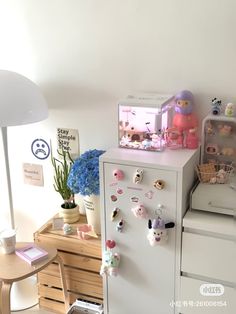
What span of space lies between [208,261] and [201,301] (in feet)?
0.69

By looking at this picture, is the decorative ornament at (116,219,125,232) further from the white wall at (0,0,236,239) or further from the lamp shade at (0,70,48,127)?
the lamp shade at (0,70,48,127)

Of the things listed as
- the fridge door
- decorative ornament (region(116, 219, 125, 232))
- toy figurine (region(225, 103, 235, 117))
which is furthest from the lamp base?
toy figurine (region(225, 103, 235, 117))

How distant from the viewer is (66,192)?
2453 millimetres

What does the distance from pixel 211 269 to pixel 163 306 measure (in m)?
0.34

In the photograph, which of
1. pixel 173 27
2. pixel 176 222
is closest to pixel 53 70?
pixel 173 27

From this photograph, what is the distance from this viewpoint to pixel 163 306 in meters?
2.06

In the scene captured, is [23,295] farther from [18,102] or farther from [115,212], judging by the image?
[18,102]

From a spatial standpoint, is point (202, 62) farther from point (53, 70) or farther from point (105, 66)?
point (53, 70)

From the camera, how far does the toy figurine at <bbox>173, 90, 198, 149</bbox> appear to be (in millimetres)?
2061

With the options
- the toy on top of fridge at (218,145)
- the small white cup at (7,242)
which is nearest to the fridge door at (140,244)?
the toy on top of fridge at (218,145)

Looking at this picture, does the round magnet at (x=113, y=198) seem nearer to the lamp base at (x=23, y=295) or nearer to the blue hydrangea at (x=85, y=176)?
the blue hydrangea at (x=85, y=176)

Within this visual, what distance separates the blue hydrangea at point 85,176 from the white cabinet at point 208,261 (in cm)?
51

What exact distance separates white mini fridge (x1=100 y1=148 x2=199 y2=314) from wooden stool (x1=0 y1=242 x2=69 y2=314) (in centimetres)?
28

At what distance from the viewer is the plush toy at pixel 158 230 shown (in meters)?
1.88
